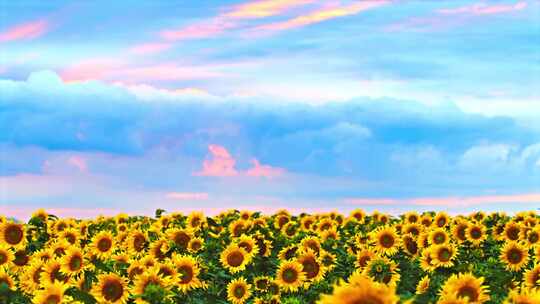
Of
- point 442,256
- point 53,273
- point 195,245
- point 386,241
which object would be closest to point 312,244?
point 386,241

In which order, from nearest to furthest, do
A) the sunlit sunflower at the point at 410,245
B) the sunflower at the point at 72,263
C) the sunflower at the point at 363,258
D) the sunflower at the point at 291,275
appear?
the sunflower at the point at 72,263
the sunflower at the point at 291,275
the sunflower at the point at 363,258
the sunlit sunflower at the point at 410,245

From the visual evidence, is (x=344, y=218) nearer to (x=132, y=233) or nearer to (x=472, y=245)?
(x=472, y=245)

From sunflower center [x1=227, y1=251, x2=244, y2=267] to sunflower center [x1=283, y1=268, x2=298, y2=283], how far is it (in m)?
1.40

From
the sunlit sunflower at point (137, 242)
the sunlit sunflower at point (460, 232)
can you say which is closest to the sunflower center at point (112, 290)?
the sunlit sunflower at point (137, 242)

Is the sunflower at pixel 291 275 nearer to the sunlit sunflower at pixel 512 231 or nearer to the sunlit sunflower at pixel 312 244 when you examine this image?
the sunlit sunflower at pixel 312 244

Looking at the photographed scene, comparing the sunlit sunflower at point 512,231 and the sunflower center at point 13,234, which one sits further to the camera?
the sunlit sunflower at point 512,231

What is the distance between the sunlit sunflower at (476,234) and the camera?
1636 centimetres

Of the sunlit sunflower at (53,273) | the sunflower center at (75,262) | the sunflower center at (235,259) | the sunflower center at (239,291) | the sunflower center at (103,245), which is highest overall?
the sunflower center at (103,245)

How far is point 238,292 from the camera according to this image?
12203 millimetres

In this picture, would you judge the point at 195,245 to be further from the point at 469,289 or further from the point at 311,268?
the point at 469,289

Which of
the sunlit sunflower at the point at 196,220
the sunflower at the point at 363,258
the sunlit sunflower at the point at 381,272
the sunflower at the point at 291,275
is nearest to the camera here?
the sunlit sunflower at the point at 381,272

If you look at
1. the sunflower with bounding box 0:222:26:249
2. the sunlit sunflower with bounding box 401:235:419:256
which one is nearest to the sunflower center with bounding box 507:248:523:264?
the sunlit sunflower with bounding box 401:235:419:256

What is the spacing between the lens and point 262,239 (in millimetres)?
15375

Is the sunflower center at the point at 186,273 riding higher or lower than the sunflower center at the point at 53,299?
higher
